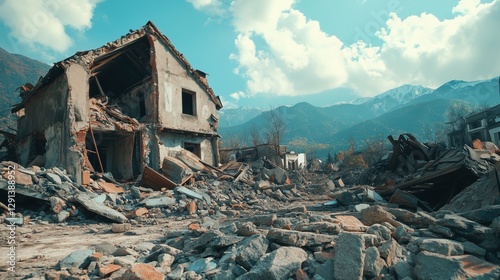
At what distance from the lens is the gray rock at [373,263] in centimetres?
239

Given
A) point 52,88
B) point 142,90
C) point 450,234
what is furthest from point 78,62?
point 450,234

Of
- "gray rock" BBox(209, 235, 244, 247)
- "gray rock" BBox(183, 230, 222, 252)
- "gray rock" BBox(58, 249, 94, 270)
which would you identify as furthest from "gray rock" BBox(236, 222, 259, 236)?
"gray rock" BBox(58, 249, 94, 270)

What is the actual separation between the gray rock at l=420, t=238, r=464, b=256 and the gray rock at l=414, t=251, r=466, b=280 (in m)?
0.19

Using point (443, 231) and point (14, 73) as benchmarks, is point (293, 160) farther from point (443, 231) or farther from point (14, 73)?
point (14, 73)

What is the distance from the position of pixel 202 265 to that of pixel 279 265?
3.04 feet

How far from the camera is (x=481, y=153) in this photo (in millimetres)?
8703

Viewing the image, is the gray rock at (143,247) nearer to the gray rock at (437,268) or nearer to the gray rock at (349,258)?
the gray rock at (349,258)

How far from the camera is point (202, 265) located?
2969mm

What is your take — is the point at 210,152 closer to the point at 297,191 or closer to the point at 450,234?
the point at 297,191

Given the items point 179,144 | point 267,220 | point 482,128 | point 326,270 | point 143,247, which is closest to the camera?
point 326,270

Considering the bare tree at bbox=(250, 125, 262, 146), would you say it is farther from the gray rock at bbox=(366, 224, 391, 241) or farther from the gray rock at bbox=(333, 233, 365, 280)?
the gray rock at bbox=(333, 233, 365, 280)

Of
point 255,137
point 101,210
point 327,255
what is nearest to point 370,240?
point 327,255

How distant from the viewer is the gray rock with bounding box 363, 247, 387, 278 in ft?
7.84

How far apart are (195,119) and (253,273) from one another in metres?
13.3
